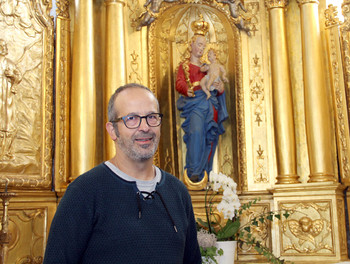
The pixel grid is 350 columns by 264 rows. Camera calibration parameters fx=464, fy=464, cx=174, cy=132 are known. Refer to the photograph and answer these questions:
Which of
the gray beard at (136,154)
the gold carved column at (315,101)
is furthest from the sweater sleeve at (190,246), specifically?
the gold carved column at (315,101)

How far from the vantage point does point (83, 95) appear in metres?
5.37

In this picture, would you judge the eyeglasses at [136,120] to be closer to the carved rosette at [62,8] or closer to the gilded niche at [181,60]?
the gilded niche at [181,60]

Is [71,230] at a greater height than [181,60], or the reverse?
[181,60]

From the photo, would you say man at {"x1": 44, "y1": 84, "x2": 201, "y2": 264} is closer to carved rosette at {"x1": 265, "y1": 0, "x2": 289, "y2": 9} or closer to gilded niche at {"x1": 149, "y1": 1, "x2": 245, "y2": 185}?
gilded niche at {"x1": 149, "y1": 1, "x2": 245, "y2": 185}

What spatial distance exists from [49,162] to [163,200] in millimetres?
3894

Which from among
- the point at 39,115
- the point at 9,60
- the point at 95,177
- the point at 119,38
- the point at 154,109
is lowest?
the point at 95,177

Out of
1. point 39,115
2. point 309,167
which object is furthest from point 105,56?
point 309,167

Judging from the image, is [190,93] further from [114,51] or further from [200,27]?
[114,51]

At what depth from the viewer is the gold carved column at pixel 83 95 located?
5281mm

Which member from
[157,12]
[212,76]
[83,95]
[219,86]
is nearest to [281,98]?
[219,86]

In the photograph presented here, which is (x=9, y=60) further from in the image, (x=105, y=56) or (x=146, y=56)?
(x=146, y=56)

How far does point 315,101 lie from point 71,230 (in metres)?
4.59

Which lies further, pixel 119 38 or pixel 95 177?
pixel 119 38

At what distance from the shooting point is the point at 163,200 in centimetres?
161
